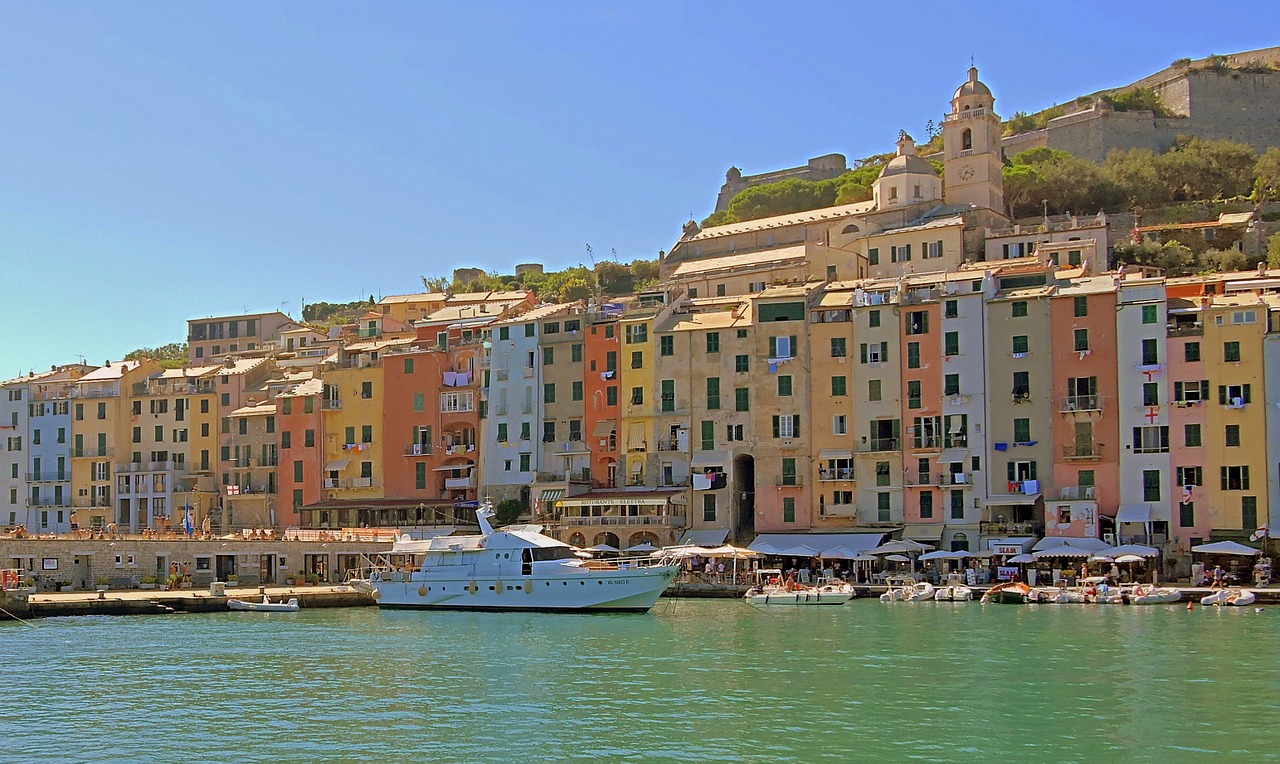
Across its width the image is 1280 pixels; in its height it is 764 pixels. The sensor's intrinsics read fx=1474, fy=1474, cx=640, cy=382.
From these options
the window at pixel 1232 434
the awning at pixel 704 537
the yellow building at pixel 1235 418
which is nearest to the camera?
the yellow building at pixel 1235 418

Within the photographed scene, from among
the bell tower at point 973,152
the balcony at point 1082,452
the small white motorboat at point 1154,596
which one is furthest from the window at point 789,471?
the bell tower at point 973,152

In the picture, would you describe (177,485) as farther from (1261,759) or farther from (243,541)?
(1261,759)

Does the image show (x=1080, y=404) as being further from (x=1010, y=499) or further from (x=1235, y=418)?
(x=1235, y=418)

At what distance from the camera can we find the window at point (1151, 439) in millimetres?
63406

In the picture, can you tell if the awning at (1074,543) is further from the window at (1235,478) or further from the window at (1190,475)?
the window at (1235,478)

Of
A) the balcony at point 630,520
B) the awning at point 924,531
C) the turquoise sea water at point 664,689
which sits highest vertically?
the balcony at point 630,520

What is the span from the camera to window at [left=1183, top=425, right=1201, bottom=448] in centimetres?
6262

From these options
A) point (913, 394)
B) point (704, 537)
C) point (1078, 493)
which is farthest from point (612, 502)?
point (1078, 493)

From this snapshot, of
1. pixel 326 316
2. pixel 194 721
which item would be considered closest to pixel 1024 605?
pixel 194 721

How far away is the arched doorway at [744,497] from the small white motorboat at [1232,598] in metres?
23.1

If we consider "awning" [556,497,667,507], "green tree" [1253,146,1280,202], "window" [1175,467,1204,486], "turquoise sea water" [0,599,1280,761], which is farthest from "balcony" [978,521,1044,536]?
"green tree" [1253,146,1280,202]

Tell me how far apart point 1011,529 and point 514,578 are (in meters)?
22.3

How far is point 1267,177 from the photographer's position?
9875 cm

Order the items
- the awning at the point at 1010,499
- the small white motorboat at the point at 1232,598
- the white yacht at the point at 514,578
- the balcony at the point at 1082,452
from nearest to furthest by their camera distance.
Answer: the small white motorboat at the point at 1232,598 < the white yacht at the point at 514,578 < the balcony at the point at 1082,452 < the awning at the point at 1010,499
